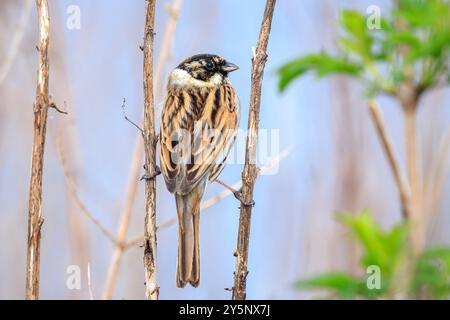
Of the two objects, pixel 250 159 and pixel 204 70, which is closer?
pixel 250 159

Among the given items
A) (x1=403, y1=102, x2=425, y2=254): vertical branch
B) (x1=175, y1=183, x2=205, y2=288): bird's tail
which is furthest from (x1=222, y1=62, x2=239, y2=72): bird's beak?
(x1=403, y1=102, x2=425, y2=254): vertical branch

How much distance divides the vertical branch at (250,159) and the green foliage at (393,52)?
0.36 feet

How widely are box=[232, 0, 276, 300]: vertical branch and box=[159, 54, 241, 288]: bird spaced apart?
49 cm

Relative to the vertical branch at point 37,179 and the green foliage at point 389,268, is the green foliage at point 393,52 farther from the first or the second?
the vertical branch at point 37,179

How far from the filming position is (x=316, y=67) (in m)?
2.70

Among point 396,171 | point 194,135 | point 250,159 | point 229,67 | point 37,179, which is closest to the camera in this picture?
point 396,171

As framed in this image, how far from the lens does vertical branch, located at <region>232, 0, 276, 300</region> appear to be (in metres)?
2.68

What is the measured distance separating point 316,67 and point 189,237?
3.47 feet

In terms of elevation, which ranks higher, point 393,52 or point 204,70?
point 204,70

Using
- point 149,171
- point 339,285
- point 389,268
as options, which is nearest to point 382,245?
point 389,268

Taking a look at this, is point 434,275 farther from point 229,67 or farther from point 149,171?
point 229,67

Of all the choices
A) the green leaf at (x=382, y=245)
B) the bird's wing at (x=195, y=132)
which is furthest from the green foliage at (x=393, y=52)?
the bird's wing at (x=195, y=132)

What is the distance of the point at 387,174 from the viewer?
16.4 ft
